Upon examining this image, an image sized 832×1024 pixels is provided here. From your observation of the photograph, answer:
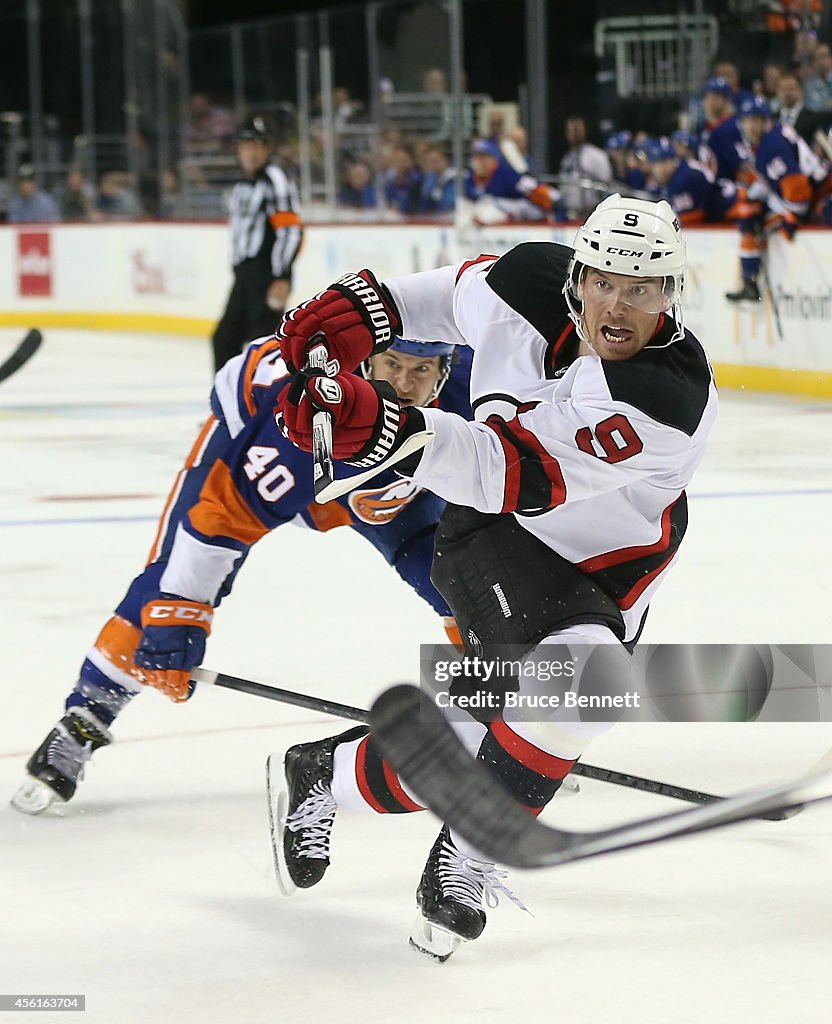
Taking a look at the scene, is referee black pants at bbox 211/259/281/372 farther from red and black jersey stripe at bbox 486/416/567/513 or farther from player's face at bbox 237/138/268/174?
red and black jersey stripe at bbox 486/416/567/513

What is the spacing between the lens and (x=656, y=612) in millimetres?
3994

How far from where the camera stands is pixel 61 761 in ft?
8.93

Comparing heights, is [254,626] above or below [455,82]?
below

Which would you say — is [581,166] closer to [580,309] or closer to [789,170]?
[789,170]

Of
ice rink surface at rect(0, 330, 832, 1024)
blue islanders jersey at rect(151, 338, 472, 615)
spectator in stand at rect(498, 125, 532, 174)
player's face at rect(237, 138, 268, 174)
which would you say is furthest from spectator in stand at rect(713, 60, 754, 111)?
blue islanders jersey at rect(151, 338, 472, 615)

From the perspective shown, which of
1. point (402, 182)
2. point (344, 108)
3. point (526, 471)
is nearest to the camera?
point (526, 471)

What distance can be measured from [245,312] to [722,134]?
2.75 m

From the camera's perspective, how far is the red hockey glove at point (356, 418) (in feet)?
5.91

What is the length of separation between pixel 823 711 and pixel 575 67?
24.0ft

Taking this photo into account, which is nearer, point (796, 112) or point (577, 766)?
point (577, 766)

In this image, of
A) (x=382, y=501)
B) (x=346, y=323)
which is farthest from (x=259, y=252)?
(x=346, y=323)

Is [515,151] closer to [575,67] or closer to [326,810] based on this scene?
[575,67]

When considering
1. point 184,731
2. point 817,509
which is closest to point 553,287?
point 184,731

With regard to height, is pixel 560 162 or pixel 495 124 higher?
pixel 495 124
